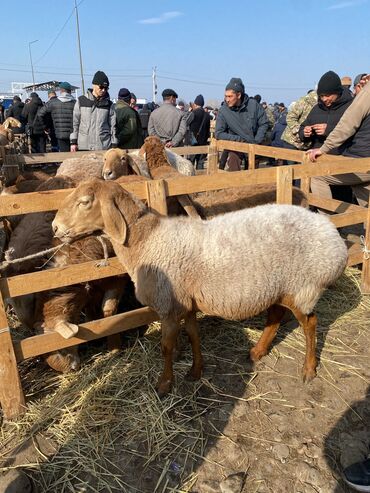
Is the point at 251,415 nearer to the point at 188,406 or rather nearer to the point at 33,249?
the point at 188,406

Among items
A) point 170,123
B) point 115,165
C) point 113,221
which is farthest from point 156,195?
point 170,123

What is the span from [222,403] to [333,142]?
2988 millimetres

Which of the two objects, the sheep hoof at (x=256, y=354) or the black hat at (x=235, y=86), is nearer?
the sheep hoof at (x=256, y=354)

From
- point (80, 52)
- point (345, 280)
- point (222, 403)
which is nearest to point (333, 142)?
point (345, 280)

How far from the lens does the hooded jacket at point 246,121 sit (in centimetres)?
616

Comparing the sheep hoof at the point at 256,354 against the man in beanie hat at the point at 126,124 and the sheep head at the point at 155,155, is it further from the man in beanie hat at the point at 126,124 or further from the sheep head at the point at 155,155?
the man in beanie hat at the point at 126,124

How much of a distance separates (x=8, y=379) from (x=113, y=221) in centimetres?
132

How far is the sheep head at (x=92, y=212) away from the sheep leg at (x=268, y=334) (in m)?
1.46

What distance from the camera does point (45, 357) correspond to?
311 cm

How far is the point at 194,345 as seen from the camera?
303 centimetres

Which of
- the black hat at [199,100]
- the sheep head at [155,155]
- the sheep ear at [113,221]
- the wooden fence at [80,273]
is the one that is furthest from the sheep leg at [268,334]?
the black hat at [199,100]

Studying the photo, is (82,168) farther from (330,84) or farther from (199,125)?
(199,125)

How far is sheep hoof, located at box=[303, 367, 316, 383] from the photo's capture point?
10.0ft

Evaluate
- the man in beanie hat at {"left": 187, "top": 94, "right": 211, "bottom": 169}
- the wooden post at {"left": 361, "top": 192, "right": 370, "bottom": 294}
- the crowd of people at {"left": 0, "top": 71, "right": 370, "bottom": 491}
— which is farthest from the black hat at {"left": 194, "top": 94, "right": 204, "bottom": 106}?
the wooden post at {"left": 361, "top": 192, "right": 370, "bottom": 294}
